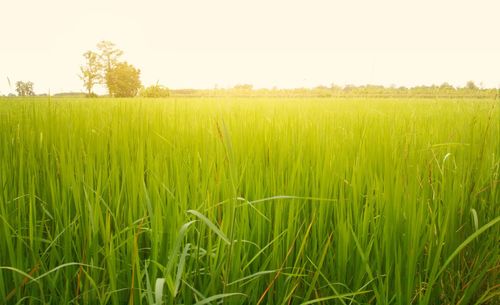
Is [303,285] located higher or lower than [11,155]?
lower

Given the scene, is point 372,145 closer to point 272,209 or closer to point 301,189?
point 301,189

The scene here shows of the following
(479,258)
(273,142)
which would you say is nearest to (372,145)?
(273,142)

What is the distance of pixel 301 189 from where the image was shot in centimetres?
107

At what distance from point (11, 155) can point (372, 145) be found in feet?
4.93

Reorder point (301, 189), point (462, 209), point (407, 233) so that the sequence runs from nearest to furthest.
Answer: point (407, 233) < point (462, 209) < point (301, 189)

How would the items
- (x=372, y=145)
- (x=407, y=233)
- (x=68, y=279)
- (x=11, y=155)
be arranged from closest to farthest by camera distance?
(x=68, y=279), (x=407, y=233), (x=11, y=155), (x=372, y=145)

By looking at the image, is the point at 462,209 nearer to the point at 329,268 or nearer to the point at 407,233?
the point at 407,233

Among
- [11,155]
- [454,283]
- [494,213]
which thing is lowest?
[454,283]

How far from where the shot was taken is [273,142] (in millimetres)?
1593

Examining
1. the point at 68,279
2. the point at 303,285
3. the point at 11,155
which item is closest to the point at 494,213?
the point at 303,285

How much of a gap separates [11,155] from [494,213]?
5.67ft

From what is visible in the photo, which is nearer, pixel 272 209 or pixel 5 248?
pixel 5 248

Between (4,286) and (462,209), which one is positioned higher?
(462,209)

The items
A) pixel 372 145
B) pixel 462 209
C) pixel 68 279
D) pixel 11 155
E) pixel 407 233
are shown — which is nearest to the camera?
pixel 68 279
